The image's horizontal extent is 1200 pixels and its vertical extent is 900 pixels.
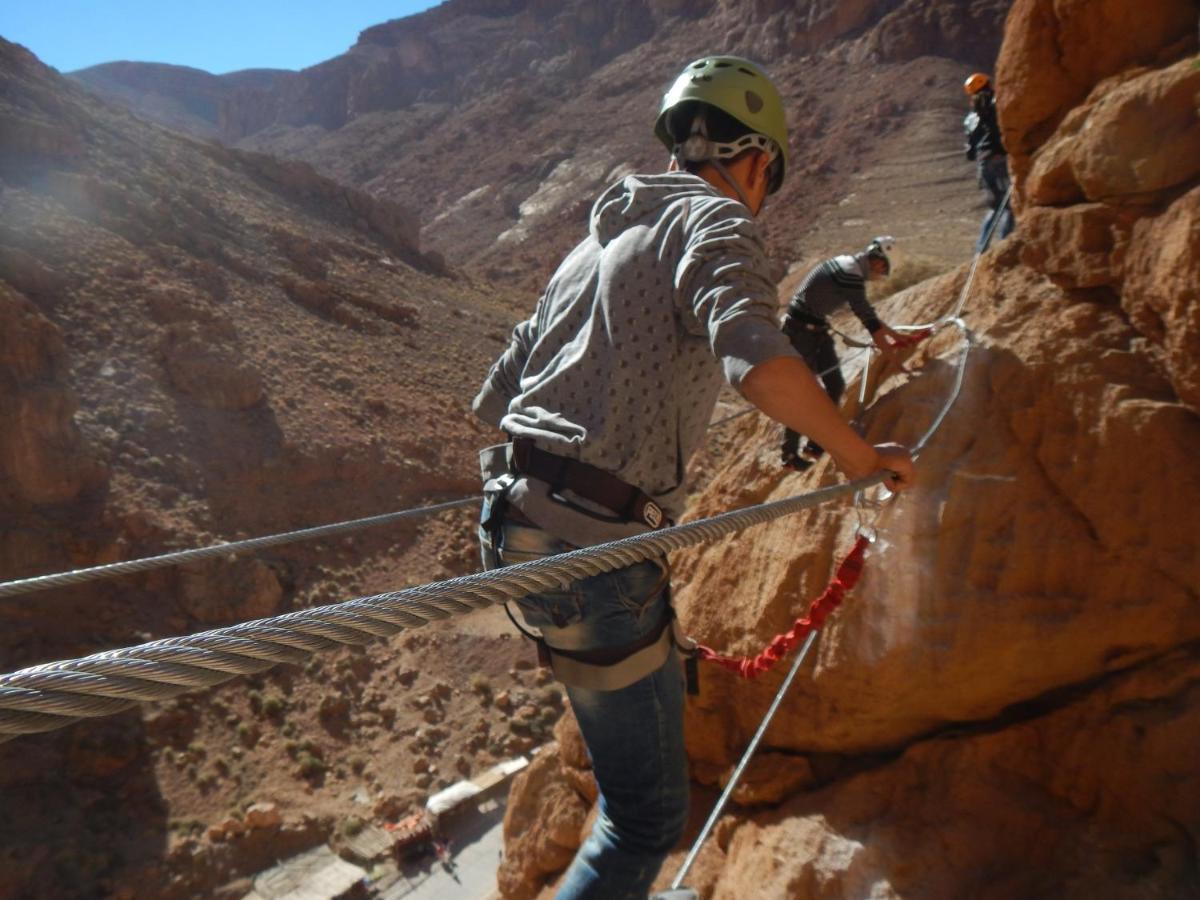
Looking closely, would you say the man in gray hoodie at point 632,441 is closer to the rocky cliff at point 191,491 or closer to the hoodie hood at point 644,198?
the hoodie hood at point 644,198

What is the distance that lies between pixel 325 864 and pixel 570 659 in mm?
7733

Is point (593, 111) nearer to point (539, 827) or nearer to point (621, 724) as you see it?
point (539, 827)

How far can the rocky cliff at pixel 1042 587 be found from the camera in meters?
2.81

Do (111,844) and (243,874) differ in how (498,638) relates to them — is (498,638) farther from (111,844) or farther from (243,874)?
(111,844)

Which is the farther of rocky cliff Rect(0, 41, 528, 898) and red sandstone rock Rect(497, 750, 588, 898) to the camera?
rocky cliff Rect(0, 41, 528, 898)

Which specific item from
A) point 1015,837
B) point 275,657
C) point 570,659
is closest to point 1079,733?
point 1015,837

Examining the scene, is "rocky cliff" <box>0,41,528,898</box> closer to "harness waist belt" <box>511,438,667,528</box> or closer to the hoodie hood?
"harness waist belt" <box>511,438,667,528</box>

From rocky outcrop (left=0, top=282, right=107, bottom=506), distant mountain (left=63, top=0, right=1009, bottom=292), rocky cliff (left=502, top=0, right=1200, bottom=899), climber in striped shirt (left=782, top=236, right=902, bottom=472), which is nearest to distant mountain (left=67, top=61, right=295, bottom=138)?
distant mountain (left=63, top=0, right=1009, bottom=292)

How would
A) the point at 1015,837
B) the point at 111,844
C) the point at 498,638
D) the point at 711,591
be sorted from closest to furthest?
the point at 1015,837, the point at 711,591, the point at 111,844, the point at 498,638

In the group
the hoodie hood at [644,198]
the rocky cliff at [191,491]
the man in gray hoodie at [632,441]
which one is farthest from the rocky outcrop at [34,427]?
the hoodie hood at [644,198]

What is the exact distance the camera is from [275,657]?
112 centimetres

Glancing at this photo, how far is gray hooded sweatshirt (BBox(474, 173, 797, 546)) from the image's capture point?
6.00 ft

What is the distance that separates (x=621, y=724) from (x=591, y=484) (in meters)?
0.61

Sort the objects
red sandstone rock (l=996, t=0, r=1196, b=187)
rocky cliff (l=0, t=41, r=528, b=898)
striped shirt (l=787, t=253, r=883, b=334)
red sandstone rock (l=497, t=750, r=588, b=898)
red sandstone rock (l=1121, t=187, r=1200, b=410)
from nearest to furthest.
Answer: red sandstone rock (l=1121, t=187, r=1200, b=410) → red sandstone rock (l=996, t=0, r=1196, b=187) → red sandstone rock (l=497, t=750, r=588, b=898) → striped shirt (l=787, t=253, r=883, b=334) → rocky cliff (l=0, t=41, r=528, b=898)
